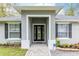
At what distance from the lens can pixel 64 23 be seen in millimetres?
13789

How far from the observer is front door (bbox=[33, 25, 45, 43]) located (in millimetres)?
14812

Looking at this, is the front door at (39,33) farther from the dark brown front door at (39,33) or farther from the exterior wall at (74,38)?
the exterior wall at (74,38)

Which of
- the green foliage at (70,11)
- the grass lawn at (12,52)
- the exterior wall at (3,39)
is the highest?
the green foliage at (70,11)

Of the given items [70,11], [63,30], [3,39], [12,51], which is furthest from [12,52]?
[70,11]

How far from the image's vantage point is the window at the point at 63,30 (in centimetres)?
1384

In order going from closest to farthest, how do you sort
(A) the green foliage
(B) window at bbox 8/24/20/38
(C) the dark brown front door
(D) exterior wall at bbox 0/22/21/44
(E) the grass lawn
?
1. (E) the grass lawn
2. (D) exterior wall at bbox 0/22/21/44
3. (B) window at bbox 8/24/20/38
4. (C) the dark brown front door
5. (A) the green foliage

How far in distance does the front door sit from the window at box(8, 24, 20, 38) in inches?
60.5

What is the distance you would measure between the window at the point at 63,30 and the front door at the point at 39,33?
1.48 meters

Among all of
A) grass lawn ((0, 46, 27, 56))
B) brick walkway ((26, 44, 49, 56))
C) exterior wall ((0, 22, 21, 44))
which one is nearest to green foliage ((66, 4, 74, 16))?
exterior wall ((0, 22, 21, 44))

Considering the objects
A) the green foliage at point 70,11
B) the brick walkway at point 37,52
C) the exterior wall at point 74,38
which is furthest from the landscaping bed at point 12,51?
the green foliage at point 70,11

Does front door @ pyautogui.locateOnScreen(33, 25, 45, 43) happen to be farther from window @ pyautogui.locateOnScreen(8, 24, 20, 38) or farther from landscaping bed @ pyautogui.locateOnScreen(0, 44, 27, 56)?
landscaping bed @ pyautogui.locateOnScreen(0, 44, 27, 56)

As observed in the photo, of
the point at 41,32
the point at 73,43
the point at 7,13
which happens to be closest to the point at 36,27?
the point at 41,32

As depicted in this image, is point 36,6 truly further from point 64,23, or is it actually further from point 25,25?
point 64,23

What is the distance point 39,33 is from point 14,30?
2303 mm
